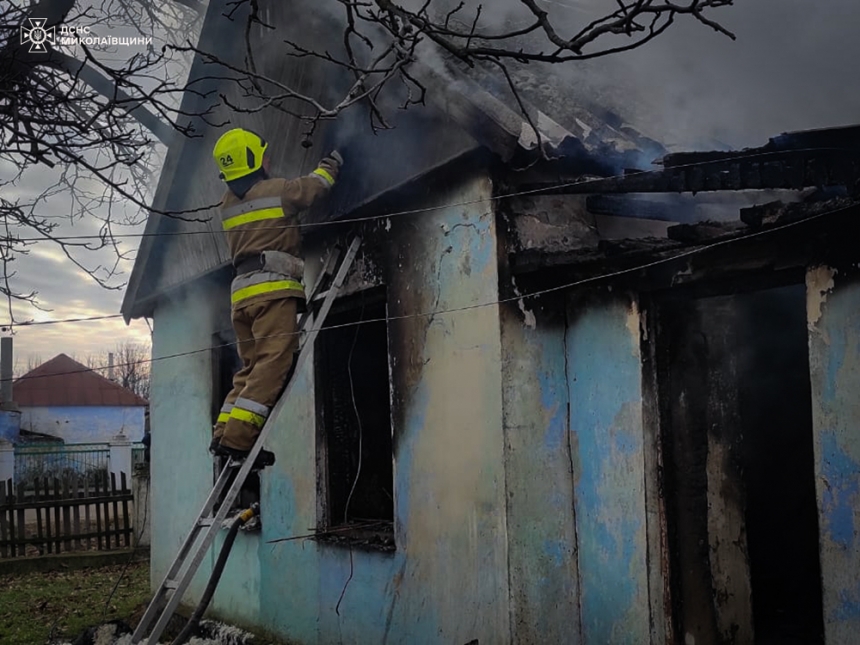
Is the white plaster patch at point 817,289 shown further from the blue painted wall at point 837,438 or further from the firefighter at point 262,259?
the firefighter at point 262,259

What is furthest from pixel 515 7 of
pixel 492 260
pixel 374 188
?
pixel 492 260

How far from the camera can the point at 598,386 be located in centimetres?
414

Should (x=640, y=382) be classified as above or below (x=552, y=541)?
above

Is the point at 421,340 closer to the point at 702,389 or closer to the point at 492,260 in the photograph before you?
the point at 492,260

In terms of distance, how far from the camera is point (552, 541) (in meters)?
4.19

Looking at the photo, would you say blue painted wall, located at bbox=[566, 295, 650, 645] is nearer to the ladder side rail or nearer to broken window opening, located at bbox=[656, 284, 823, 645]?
broken window opening, located at bbox=[656, 284, 823, 645]

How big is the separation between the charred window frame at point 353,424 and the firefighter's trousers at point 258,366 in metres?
0.99

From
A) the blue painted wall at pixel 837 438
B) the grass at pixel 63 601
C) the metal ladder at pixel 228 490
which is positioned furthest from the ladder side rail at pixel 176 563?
the grass at pixel 63 601

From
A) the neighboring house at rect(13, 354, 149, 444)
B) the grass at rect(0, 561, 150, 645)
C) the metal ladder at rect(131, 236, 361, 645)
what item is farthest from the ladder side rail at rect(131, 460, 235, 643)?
the neighboring house at rect(13, 354, 149, 444)

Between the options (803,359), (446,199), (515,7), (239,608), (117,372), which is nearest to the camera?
(446,199)

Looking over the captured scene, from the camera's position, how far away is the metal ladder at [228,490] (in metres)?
4.33

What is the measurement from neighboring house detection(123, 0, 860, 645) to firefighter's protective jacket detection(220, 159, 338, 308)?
485 mm

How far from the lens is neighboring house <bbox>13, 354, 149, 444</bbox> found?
39281 mm

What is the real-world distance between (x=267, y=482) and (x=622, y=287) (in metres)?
3.84
